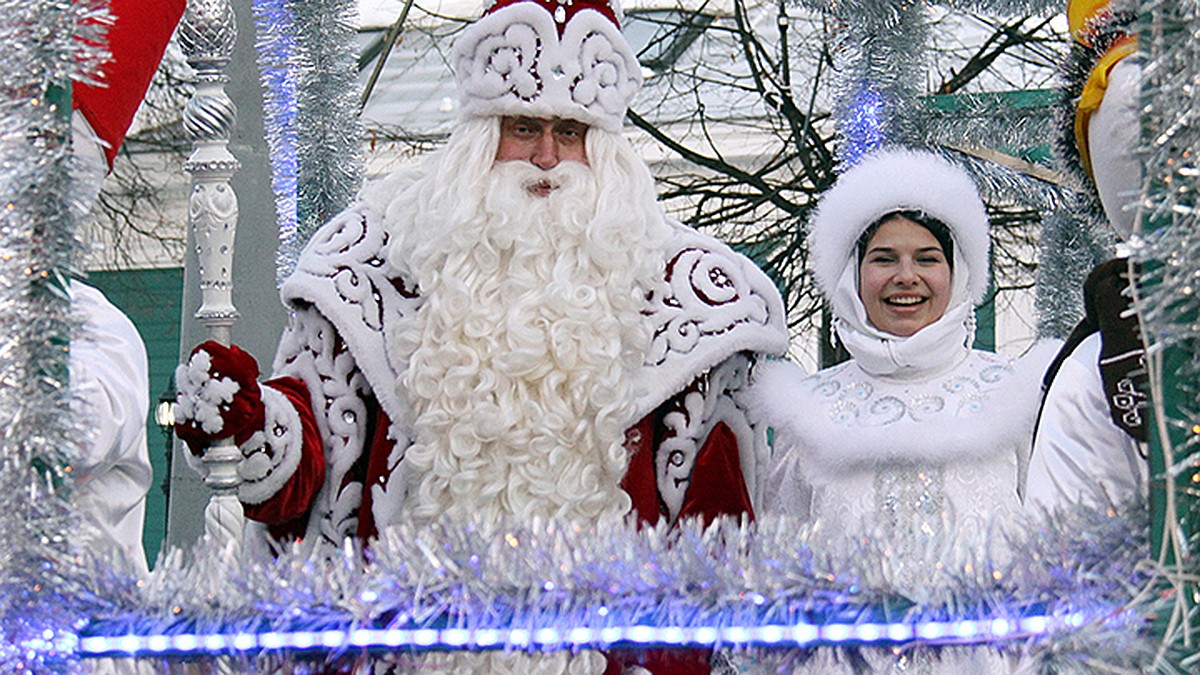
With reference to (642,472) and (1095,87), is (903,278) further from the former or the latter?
(1095,87)

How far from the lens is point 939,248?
145 inches

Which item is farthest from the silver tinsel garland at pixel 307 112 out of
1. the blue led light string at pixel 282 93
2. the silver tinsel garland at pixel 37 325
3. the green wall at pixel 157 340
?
the green wall at pixel 157 340

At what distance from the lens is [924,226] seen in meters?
3.67

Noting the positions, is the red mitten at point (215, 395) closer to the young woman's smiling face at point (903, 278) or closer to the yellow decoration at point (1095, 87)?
the young woman's smiling face at point (903, 278)

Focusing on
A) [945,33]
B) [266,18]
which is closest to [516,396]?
[266,18]

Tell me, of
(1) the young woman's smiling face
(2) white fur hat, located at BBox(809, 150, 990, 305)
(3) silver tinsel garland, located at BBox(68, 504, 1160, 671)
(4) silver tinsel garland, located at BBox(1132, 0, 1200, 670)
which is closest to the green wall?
(2) white fur hat, located at BBox(809, 150, 990, 305)

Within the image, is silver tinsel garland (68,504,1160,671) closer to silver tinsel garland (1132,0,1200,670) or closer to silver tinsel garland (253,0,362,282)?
silver tinsel garland (1132,0,1200,670)

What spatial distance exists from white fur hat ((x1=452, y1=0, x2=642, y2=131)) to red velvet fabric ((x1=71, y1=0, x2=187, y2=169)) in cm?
76

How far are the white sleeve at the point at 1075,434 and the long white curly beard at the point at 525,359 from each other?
103 centimetres

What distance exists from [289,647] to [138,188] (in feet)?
29.4

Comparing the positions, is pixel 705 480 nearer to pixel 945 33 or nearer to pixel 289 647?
pixel 289 647

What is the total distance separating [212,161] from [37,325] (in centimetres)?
278

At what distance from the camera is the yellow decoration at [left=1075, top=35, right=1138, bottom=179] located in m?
2.47

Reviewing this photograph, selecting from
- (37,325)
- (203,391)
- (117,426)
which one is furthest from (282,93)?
(37,325)
